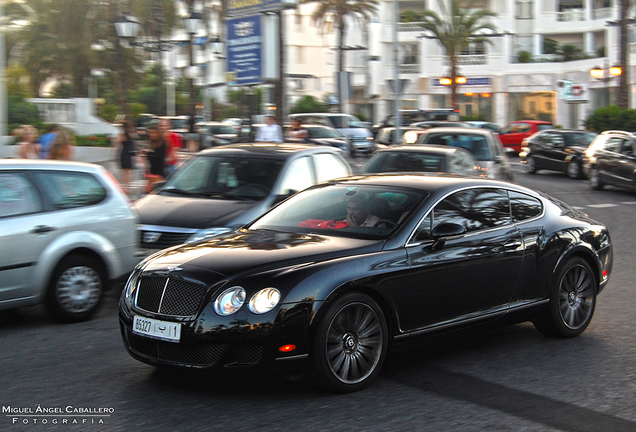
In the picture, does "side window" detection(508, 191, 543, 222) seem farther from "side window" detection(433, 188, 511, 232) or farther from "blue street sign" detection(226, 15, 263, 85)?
"blue street sign" detection(226, 15, 263, 85)

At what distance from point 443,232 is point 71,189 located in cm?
386

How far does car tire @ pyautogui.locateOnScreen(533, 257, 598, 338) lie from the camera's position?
278 inches

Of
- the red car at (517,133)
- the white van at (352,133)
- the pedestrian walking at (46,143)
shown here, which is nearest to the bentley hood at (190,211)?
the pedestrian walking at (46,143)

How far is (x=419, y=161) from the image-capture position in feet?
45.1

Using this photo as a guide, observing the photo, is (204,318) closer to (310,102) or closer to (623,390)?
(623,390)

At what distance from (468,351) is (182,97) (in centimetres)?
8048

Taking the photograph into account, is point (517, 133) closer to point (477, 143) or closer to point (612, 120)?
point (612, 120)

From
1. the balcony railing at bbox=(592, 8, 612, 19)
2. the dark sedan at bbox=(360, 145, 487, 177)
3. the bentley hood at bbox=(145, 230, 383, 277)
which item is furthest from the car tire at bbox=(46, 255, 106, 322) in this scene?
the balcony railing at bbox=(592, 8, 612, 19)

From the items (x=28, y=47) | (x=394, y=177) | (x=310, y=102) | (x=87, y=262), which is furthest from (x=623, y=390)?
(x=310, y=102)

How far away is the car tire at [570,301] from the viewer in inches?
278

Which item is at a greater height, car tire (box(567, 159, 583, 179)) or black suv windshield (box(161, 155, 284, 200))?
black suv windshield (box(161, 155, 284, 200))

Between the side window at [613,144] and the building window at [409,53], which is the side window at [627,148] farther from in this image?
the building window at [409,53]

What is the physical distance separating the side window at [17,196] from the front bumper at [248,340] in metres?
2.94

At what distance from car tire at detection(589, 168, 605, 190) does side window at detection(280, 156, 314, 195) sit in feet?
46.6
